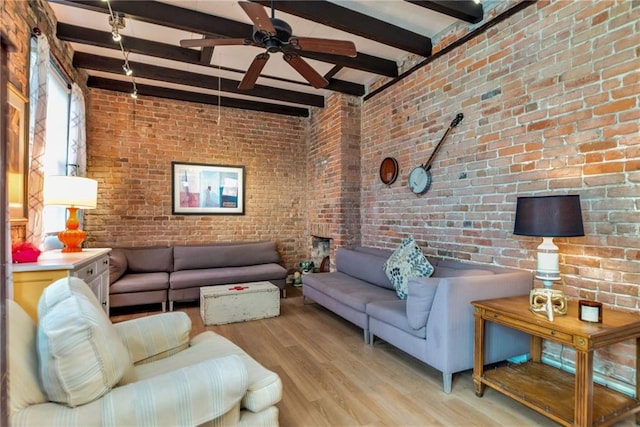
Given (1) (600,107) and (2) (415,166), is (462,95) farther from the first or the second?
(1) (600,107)

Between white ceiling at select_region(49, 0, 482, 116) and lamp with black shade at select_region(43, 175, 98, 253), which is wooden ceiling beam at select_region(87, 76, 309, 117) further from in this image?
lamp with black shade at select_region(43, 175, 98, 253)

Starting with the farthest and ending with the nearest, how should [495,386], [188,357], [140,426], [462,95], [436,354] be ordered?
[462,95], [436,354], [495,386], [188,357], [140,426]

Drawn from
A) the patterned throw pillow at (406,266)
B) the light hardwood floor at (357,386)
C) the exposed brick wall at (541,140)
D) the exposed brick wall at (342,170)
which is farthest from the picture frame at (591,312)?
the exposed brick wall at (342,170)

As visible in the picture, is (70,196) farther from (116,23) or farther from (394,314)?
(394,314)

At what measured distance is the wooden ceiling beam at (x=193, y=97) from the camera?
4.36 m

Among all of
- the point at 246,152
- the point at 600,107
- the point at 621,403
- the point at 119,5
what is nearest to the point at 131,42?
the point at 119,5

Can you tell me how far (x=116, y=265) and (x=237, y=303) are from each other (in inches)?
66.9

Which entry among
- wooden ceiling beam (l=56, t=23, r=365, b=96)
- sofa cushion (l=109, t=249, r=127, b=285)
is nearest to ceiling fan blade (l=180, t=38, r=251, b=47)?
wooden ceiling beam (l=56, t=23, r=365, b=96)

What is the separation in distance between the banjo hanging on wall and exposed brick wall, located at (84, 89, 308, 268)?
2472 millimetres

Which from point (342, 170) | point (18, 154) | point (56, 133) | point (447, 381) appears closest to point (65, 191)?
point (18, 154)

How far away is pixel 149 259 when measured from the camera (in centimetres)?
440

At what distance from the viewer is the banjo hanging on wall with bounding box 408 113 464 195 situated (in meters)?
3.37

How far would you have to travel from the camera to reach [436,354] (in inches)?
88.0

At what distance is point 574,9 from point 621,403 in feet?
8.42
